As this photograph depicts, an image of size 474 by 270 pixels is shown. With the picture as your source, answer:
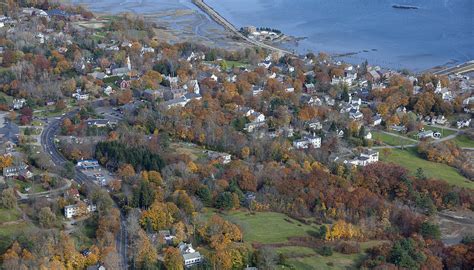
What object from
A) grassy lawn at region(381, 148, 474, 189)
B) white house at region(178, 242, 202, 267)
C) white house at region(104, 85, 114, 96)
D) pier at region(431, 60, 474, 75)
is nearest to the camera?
white house at region(178, 242, 202, 267)

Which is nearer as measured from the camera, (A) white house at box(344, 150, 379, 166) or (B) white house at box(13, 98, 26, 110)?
(A) white house at box(344, 150, 379, 166)

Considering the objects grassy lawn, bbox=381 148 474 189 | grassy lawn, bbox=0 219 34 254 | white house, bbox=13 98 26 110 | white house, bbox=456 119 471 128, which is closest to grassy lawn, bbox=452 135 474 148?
white house, bbox=456 119 471 128

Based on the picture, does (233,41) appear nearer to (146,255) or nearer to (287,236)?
(287,236)

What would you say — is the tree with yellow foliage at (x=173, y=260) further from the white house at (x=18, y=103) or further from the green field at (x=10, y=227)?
the white house at (x=18, y=103)

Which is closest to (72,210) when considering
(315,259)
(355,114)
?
(315,259)

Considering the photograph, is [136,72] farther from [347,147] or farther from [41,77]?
[347,147]

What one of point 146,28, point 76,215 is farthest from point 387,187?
point 146,28

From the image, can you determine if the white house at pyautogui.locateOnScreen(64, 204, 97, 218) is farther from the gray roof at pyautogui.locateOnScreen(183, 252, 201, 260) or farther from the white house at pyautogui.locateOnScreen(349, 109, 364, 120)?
the white house at pyautogui.locateOnScreen(349, 109, 364, 120)
